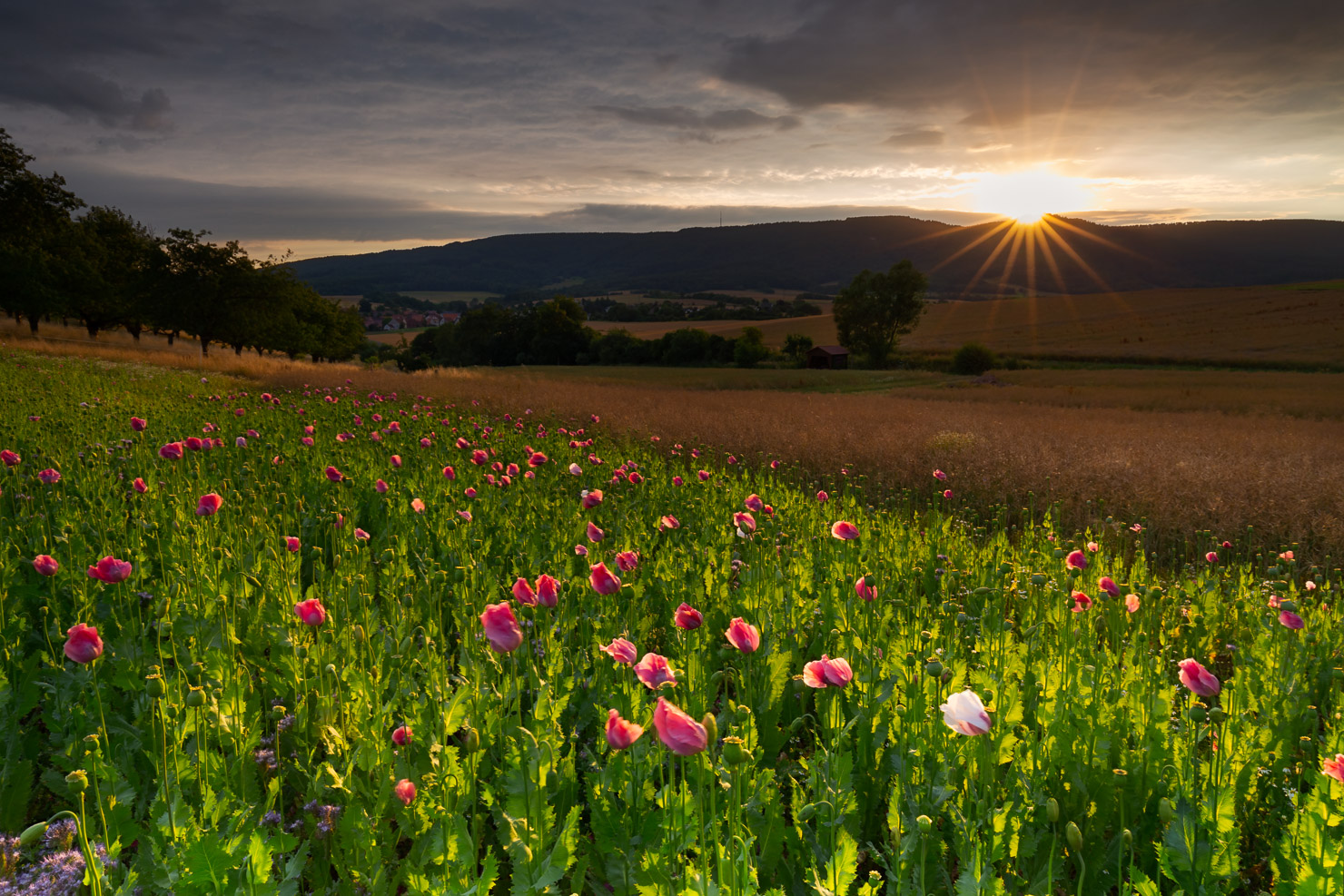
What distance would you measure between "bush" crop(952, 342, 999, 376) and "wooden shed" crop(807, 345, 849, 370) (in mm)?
10132

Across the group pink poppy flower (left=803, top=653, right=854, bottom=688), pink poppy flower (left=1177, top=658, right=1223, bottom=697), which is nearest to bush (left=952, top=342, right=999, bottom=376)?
pink poppy flower (left=1177, top=658, right=1223, bottom=697)

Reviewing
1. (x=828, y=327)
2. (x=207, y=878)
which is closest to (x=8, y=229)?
(x=207, y=878)

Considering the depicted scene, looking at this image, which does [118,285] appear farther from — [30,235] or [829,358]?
[829,358]

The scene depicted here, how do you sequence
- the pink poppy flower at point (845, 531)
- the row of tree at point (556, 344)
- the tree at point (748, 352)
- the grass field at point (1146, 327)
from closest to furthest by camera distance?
the pink poppy flower at point (845, 531), the grass field at point (1146, 327), the tree at point (748, 352), the row of tree at point (556, 344)

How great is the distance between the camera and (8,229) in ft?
129

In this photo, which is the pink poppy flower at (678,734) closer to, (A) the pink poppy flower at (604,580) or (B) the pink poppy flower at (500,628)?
(B) the pink poppy flower at (500,628)

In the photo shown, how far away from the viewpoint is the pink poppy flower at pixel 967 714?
183 cm

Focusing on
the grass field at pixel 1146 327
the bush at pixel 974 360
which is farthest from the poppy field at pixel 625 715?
the grass field at pixel 1146 327

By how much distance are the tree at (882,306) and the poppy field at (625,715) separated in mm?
60777

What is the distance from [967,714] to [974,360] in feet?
184

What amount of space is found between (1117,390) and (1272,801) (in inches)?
1413

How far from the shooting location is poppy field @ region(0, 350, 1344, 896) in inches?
86.5

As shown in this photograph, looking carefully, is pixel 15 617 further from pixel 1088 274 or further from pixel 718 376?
pixel 1088 274

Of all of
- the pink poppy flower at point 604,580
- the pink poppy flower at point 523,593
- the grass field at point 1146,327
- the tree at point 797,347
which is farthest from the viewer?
the tree at point 797,347
